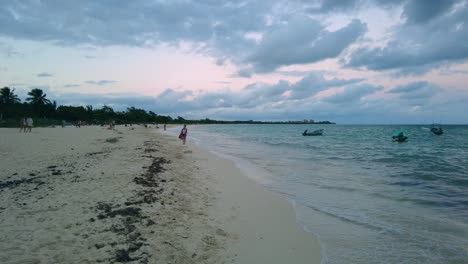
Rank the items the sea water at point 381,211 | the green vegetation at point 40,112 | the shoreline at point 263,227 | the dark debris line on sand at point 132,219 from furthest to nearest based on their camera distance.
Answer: the green vegetation at point 40,112 < the sea water at point 381,211 < the shoreline at point 263,227 < the dark debris line on sand at point 132,219

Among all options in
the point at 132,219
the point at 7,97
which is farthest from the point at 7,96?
the point at 132,219

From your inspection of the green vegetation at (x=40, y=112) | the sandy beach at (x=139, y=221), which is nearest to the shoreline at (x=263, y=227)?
the sandy beach at (x=139, y=221)

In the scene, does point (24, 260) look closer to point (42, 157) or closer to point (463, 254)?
point (463, 254)

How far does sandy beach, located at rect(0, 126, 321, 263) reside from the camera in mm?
4141

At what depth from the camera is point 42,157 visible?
1249 centimetres

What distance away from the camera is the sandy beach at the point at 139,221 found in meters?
4.14

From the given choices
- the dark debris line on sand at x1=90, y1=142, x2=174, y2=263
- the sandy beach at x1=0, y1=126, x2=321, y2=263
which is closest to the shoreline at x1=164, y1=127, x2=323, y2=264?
the sandy beach at x1=0, y1=126, x2=321, y2=263

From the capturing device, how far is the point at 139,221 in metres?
5.37

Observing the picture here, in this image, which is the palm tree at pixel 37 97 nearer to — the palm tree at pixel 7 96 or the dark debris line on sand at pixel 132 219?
the palm tree at pixel 7 96

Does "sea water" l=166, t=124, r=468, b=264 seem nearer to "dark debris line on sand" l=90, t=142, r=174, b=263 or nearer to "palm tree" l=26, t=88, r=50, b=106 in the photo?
"dark debris line on sand" l=90, t=142, r=174, b=263

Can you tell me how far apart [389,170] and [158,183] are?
13.2 meters

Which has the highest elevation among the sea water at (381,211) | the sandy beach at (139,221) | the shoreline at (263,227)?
the sandy beach at (139,221)

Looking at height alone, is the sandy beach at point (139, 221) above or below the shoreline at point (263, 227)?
above

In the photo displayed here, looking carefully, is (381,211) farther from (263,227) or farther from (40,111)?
(40,111)
